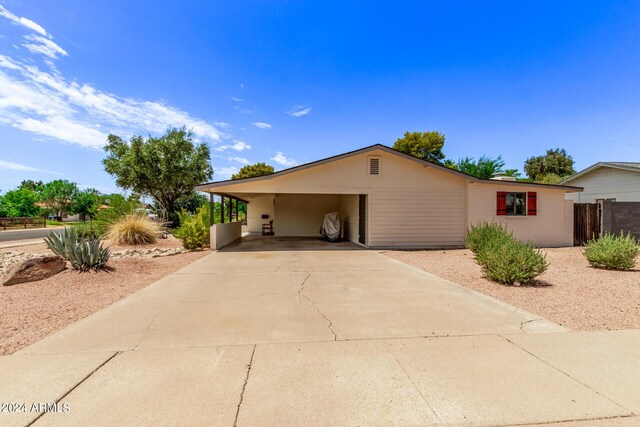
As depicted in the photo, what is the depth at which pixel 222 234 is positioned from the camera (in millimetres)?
12922

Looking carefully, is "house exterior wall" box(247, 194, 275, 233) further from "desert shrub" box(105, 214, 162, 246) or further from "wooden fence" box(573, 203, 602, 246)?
"wooden fence" box(573, 203, 602, 246)

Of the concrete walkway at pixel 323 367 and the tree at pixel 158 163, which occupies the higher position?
the tree at pixel 158 163

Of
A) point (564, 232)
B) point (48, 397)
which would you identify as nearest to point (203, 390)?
point (48, 397)

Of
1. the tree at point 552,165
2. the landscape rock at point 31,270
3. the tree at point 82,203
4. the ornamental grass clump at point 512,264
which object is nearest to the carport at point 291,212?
the landscape rock at point 31,270

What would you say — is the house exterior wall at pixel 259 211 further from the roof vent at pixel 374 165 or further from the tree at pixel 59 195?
the tree at pixel 59 195

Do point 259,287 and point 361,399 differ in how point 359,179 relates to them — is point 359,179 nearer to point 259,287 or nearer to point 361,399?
point 259,287

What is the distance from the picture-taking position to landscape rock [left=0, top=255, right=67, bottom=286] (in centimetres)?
610

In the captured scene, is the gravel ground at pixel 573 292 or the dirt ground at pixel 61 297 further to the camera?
the gravel ground at pixel 573 292

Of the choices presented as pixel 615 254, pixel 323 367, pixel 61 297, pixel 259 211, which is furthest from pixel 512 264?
pixel 259 211

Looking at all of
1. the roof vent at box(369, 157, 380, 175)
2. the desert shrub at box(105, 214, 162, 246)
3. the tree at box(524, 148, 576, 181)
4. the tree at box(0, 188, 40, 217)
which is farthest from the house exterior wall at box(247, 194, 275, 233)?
the tree at box(0, 188, 40, 217)

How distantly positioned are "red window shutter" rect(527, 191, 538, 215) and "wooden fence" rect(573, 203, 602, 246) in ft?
6.82

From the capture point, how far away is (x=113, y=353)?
3211 mm

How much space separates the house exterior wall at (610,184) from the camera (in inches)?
669

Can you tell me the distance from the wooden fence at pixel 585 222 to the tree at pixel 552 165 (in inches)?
1119
